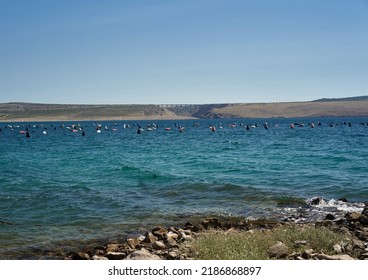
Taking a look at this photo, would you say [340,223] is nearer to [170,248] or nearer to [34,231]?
[170,248]

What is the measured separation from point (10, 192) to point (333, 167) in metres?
19.4

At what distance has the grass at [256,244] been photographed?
7.96m

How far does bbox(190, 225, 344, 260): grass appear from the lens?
7.96 metres

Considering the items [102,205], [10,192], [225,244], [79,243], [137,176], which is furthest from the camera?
[137,176]

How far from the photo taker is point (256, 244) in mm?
8703

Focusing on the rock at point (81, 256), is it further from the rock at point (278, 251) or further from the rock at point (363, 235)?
the rock at point (363, 235)

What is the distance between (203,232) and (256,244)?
8.89ft

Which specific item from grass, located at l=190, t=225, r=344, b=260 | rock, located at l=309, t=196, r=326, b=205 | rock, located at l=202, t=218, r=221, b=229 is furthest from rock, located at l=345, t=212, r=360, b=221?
rock, located at l=202, t=218, r=221, b=229

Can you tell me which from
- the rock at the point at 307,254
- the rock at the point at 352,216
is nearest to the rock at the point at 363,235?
the rock at the point at 352,216

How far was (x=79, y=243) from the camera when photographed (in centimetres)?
1163

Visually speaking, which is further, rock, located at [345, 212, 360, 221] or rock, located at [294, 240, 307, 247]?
rock, located at [345, 212, 360, 221]

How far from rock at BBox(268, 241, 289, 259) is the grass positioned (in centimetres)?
10

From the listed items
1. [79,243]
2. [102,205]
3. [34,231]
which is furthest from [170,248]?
[102,205]

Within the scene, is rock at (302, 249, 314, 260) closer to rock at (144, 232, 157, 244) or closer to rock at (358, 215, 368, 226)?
rock at (144, 232, 157, 244)
